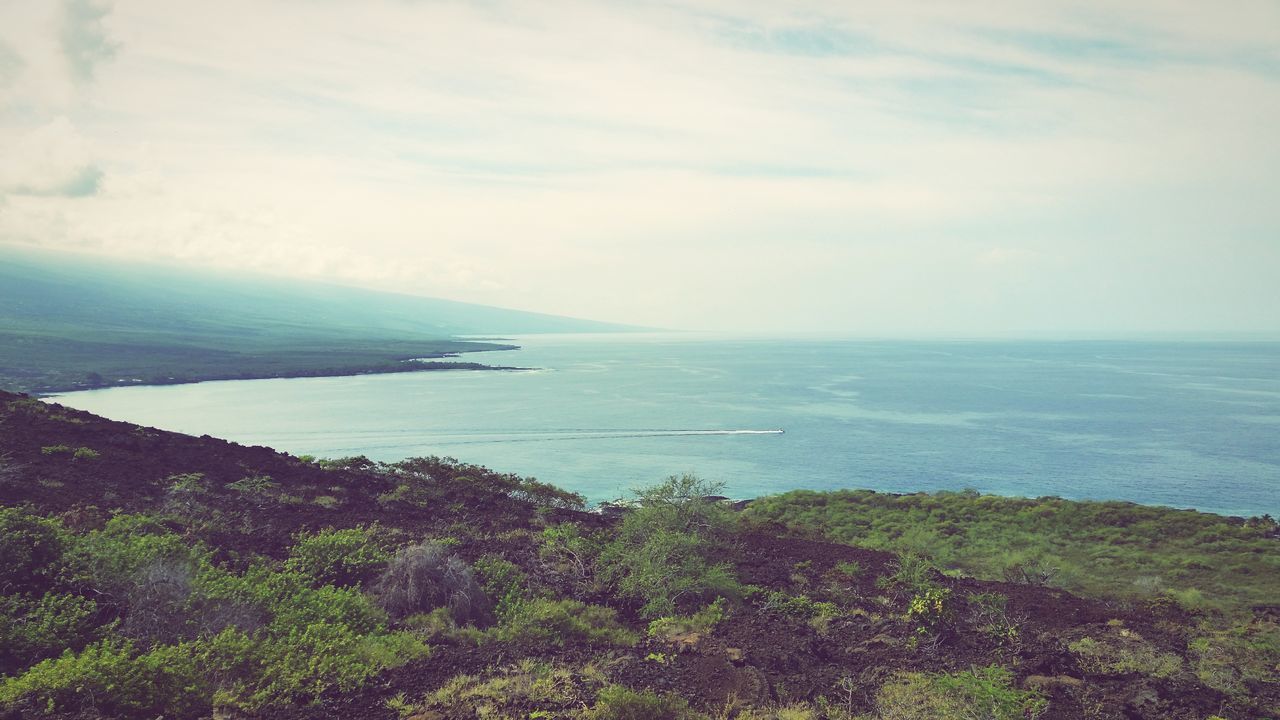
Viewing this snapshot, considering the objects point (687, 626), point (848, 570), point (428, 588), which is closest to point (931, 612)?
point (848, 570)

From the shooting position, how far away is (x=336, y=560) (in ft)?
44.7

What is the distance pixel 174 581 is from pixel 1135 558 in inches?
1193

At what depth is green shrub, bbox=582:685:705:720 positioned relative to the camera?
855cm

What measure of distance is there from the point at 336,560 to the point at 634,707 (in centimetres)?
783

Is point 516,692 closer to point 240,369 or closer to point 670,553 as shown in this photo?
point 670,553

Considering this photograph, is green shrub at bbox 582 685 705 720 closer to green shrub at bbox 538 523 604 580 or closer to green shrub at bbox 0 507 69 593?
green shrub at bbox 538 523 604 580

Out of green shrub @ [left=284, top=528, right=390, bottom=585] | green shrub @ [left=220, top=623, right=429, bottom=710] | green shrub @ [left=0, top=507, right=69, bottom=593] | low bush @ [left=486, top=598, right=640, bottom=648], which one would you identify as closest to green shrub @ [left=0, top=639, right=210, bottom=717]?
green shrub @ [left=220, top=623, right=429, bottom=710]

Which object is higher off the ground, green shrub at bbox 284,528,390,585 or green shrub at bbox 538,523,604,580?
green shrub at bbox 284,528,390,585

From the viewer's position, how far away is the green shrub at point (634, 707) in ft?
28.0

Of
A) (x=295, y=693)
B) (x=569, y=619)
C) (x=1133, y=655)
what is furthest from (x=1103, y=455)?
(x=295, y=693)

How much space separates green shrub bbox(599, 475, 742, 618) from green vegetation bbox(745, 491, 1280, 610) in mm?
7993

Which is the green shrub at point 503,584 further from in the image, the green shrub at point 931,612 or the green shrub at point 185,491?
the green shrub at point 185,491

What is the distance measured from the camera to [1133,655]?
11539 mm

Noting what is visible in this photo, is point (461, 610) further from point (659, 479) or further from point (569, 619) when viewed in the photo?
point (659, 479)
